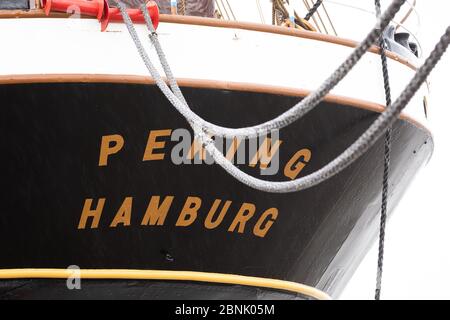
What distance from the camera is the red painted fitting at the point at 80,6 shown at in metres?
5.02

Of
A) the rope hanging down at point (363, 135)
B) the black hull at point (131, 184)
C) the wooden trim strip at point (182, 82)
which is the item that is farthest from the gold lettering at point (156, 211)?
the rope hanging down at point (363, 135)

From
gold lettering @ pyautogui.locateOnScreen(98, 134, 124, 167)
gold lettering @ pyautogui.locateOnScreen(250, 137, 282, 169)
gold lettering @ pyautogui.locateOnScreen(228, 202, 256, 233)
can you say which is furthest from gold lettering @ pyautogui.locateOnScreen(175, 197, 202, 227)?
gold lettering @ pyautogui.locateOnScreen(98, 134, 124, 167)

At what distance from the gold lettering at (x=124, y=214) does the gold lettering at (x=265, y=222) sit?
835 millimetres

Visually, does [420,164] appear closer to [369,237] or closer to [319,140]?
[369,237]

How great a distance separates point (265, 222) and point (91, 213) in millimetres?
1111

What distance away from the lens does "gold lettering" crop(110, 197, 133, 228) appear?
5371mm

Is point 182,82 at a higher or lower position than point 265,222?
higher

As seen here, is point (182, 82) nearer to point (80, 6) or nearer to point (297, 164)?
point (80, 6)

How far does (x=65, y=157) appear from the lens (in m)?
5.24

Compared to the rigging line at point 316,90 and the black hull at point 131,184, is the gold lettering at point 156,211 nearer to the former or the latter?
the black hull at point 131,184

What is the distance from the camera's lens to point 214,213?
5.56m

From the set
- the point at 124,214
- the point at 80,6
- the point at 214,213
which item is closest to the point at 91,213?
the point at 124,214

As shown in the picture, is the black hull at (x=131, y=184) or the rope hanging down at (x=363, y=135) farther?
the black hull at (x=131, y=184)
